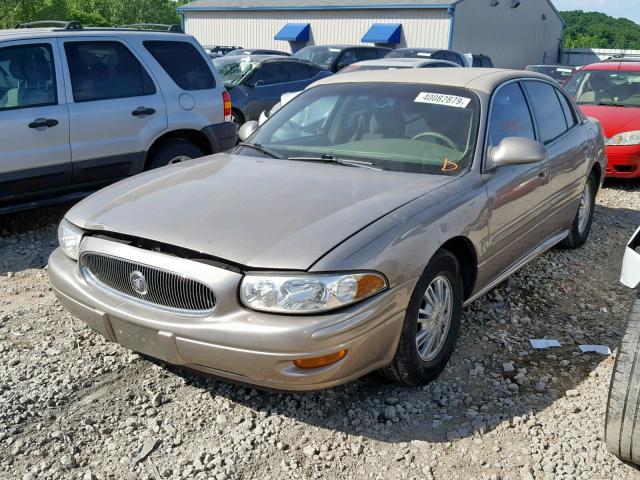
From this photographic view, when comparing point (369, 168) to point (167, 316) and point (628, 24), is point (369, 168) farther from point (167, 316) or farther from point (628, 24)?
point (628, 24)

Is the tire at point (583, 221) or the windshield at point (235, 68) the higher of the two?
the windshield at point (235, 68)

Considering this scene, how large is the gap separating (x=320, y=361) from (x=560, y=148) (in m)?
3.01

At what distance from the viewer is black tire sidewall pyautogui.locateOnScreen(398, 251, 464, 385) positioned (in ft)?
10.4

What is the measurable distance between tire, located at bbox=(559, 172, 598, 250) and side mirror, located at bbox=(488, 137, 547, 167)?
6.66 ft

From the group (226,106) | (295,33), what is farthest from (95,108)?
(295,33)

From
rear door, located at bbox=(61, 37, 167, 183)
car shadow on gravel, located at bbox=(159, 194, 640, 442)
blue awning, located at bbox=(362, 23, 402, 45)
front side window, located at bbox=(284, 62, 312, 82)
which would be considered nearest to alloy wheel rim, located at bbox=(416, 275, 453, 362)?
car shadow on gravel, located at bbox=(159, 194, 640, 442)

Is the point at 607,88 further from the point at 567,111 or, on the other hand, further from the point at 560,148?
the point at 560,148

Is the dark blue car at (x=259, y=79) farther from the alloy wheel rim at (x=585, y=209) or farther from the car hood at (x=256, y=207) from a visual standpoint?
the car hood at (x=256, y=207)

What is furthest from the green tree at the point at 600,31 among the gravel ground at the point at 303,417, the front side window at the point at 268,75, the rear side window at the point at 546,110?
the gravel ground at the point at 303,417

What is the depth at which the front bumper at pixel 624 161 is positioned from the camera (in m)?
8.25

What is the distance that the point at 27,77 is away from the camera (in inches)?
222

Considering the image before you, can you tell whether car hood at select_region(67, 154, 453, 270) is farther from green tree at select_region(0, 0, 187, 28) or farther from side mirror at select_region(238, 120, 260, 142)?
green tree at select_region(0, 0, 187, 28)

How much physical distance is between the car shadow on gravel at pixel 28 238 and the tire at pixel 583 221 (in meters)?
4.36

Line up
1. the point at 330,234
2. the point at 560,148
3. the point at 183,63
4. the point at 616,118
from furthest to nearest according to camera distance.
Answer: the point at 616,118, the point at 183,63, the point at 560,148, the point at 330,234
